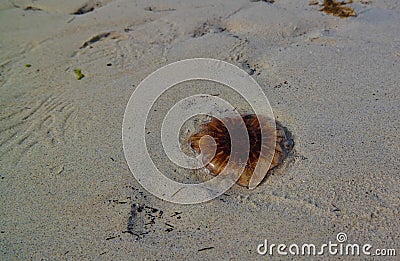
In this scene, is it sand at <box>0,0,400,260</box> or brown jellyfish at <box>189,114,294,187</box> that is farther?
brown jellyfish at <box>189,114,294,187</box>

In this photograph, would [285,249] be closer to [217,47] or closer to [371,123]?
[371,123]
